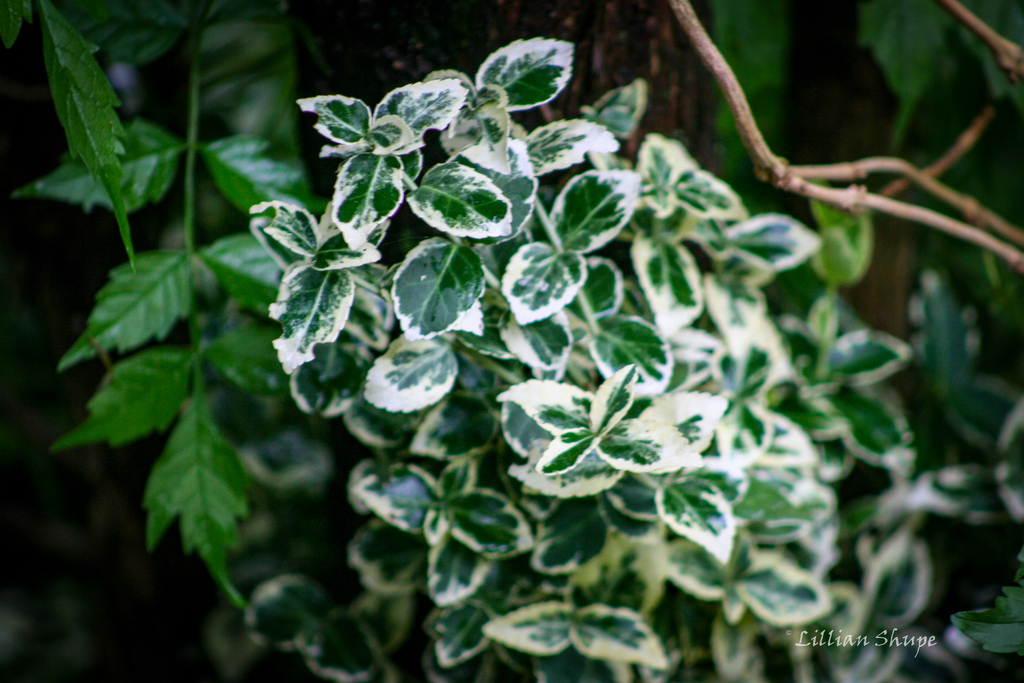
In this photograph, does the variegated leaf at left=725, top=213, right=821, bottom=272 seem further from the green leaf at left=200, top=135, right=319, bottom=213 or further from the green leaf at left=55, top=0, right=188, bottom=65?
the green leaf at left=55, top=0, right=188, bottom=65

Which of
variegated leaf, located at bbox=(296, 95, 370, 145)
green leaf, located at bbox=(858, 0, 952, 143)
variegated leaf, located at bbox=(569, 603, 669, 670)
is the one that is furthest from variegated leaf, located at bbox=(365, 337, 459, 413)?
green leaf, located at bbox=(858, 0, 952, 143)

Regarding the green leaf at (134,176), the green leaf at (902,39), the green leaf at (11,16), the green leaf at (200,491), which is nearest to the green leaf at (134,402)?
the green leaf at (200,491)

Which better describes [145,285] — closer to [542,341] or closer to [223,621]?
[542,341]

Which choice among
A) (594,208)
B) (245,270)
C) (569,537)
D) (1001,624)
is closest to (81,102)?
(245,270)

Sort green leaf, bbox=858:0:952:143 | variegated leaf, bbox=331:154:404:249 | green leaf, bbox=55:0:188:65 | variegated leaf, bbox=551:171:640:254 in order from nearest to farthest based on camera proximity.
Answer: variegated leaf, bbox=331:154:404:249
variegated leaf, bbox=551:171:640:254
green leaf, bbox=55:0:188:65
green leaf, bbox=858:0:952:143

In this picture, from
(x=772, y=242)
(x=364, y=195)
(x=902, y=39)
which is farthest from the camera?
(x=902, y=39)

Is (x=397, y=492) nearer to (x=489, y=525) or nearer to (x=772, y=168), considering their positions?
(x=489, y=525)

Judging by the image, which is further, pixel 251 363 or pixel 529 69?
pixel 251 363
